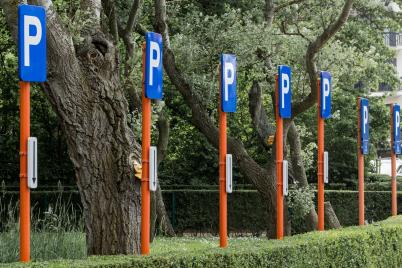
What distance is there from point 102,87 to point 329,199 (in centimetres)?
1698

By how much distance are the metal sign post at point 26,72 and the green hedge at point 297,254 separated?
660 mm

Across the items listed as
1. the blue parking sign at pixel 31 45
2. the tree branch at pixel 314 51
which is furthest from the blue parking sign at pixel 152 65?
the tree branch at pixel 314 51

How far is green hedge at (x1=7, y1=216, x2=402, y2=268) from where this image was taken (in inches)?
327

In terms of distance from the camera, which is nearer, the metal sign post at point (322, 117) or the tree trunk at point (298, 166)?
the metal sign post at point (322, 117)

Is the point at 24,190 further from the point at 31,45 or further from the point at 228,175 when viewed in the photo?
the point at 228,175

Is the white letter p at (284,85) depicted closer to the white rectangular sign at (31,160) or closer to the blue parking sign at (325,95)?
the blue parking sign at (325,95)

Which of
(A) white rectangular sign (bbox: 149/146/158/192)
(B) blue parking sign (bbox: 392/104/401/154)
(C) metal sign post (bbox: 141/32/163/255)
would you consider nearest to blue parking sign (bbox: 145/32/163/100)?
(C) metal sign post (bbox: 141/32/163/255)

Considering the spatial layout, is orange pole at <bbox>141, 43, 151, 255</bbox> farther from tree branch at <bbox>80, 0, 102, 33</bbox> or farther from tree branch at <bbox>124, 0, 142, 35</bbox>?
tree branch at <bbox>124, 0, 142, 35</bbox>

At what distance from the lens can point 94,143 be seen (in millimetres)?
10906

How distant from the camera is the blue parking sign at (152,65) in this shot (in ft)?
32.2

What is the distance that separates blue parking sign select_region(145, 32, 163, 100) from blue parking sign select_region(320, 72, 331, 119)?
4776mm

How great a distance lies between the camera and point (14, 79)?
94.9 feet

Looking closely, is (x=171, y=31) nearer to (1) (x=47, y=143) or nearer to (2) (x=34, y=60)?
(1) (x=47, y=143)

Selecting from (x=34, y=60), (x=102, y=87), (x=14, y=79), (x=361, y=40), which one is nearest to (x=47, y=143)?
(x=14, y=79)
